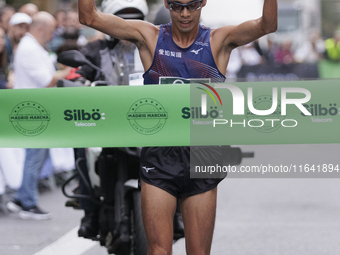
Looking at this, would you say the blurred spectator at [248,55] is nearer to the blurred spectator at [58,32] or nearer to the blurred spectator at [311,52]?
the blurred spectator at [311,52]

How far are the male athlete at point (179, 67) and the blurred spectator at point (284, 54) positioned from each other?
1883 centimetres

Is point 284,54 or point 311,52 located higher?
point 311,52

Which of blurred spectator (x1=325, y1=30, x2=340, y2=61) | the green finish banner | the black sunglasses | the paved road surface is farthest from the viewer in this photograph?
blurred spectator (x1=325, y1=30, x2=340, y2=61)

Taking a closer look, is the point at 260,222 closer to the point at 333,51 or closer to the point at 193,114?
the point at 193,114

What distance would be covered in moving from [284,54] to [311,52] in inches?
68.7

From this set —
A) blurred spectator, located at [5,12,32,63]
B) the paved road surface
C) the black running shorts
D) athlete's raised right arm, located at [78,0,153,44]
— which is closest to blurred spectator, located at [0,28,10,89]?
blurred spectator, located at [5,12,32,63]

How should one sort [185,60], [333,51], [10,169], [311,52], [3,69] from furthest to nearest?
[311,52] < [333,51] < [3,69] < [10,169] < [185,60]

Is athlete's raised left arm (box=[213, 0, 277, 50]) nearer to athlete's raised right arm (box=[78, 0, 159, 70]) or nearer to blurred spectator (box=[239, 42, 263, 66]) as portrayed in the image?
athlete's raised right arm (box=[78, 0, 159, 70])

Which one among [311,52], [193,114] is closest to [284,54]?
[311,52]

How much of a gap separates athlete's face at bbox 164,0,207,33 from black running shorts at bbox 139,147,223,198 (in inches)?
31.2

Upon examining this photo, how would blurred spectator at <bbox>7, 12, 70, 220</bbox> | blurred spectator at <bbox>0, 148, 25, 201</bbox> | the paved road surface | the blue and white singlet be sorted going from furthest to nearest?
Answer: blurred spectator at <bbox>0, 148, 25, 201</bbox> < blurred spectator at <bbox>7, 12, 70, 220</bbox> < the paved road surface < the blue and white singlet

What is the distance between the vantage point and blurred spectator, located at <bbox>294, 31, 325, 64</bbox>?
23.8 meters

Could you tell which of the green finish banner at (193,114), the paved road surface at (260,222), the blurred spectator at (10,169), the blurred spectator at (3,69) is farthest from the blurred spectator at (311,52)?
the green finish banner at (193,114)

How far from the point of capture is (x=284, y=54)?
23266mm
